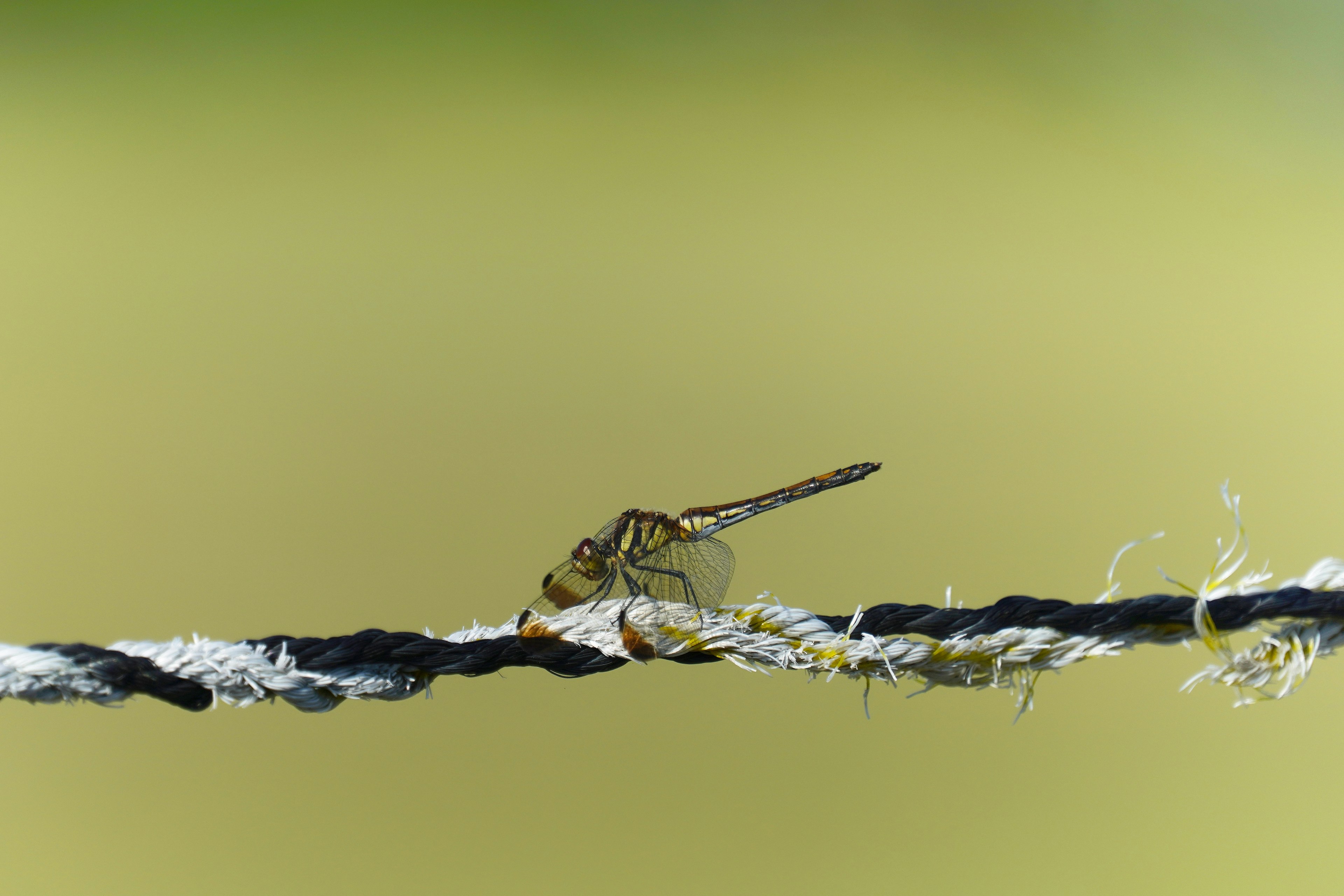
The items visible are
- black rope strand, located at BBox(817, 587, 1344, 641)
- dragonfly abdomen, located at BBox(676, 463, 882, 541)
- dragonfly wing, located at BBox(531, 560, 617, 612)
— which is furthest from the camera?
dragonfly abdomen, located at BBox(676, 463, 882, 541)

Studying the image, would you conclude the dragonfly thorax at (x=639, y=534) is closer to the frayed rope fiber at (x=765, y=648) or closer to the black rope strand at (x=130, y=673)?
the frayed rope fiber at (x=765, y=648)

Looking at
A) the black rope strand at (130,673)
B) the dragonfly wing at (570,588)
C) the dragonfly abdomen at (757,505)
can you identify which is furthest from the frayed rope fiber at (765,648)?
the dragonfly abdomen at (757,505)

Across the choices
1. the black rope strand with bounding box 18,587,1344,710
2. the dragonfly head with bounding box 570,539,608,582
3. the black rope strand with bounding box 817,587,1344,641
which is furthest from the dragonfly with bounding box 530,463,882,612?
the black rope strand with bounding box 817,587,1344,641

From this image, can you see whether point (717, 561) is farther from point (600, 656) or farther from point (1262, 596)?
point (1262, 596)

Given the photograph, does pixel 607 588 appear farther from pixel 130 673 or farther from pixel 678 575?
pixel 130 673

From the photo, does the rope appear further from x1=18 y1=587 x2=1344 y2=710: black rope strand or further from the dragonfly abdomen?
the dragonfly abdomen

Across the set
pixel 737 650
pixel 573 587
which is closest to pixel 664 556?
pixel 573 587
